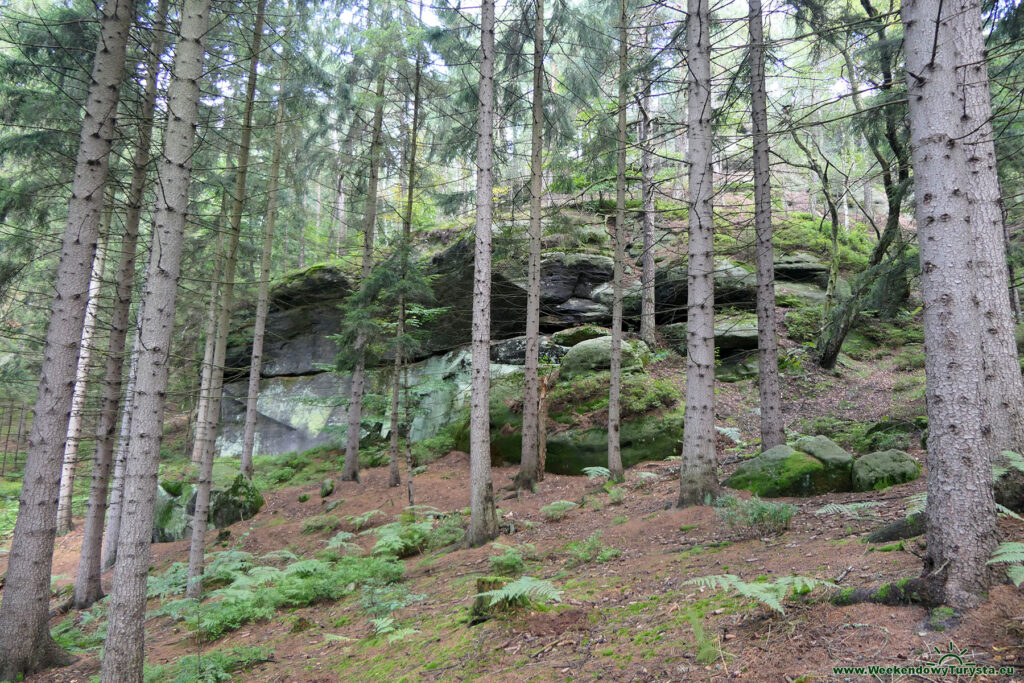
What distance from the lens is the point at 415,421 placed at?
59.8ft

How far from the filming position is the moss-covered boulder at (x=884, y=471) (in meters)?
6.65

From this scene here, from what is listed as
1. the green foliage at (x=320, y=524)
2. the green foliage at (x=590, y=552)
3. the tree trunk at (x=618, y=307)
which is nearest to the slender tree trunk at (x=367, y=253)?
the green foliage at (x=320, y=524)

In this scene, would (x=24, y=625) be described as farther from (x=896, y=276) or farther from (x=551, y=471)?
(x=896, y=276)

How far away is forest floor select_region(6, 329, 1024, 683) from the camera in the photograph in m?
2.79

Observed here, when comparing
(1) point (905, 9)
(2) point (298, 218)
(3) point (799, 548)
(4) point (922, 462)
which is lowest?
(3) point (799, 548)

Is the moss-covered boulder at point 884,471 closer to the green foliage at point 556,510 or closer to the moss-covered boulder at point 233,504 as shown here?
the green foliage at point 556,510

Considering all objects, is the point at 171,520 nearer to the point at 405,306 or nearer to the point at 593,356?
the point at 405,306

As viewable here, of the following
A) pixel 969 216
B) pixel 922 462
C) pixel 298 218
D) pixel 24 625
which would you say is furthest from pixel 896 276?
pixel 298 218

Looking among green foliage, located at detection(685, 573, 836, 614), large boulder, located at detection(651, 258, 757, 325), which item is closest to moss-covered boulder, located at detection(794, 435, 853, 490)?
green foliage, located at detection(685, 573, 836, 614)

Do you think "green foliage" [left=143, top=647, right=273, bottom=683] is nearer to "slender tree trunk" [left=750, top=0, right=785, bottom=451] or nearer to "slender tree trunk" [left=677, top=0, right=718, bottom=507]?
"slender tree trunk" [left=677, top=0, right=718, bottom=507]

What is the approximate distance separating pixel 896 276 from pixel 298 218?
1762 centimetres

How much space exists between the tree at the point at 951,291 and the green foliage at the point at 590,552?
3.52m

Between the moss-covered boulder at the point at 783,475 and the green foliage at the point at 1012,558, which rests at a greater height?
the green foliage at the point at 1012,558

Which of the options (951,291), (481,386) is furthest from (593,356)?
(951,291)
